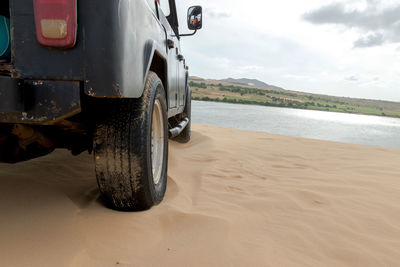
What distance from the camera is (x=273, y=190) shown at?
245 cm

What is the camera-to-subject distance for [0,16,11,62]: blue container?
123 centimetres

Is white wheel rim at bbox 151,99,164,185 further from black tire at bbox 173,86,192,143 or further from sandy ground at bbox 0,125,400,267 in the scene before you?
black tire at bbox 173,86,192,143

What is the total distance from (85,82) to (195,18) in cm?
Answer: 268

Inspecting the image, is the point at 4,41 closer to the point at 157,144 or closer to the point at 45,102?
the point at 45,102

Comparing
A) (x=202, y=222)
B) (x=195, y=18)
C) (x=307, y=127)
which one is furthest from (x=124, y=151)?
(x=307, y=127)

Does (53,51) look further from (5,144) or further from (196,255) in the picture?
(196,255)

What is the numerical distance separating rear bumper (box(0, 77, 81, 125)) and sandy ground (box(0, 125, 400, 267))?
58cm

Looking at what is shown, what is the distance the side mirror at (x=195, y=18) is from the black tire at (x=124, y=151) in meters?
2.26

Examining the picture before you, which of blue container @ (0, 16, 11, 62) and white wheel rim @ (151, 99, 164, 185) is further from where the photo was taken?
white wheel rim @ (151, 99, 164, 185)

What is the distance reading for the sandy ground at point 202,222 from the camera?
1.25 m

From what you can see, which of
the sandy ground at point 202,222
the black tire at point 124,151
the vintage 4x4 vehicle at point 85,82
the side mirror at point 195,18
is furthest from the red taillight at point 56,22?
the side mirror at point 195,18

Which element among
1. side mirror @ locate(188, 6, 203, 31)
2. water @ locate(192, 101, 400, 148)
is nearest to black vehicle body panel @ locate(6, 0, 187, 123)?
side mirror @ locate(188, 6, 203, 31)

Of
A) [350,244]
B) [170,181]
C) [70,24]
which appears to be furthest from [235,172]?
[70,24]

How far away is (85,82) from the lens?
3.75 feet
